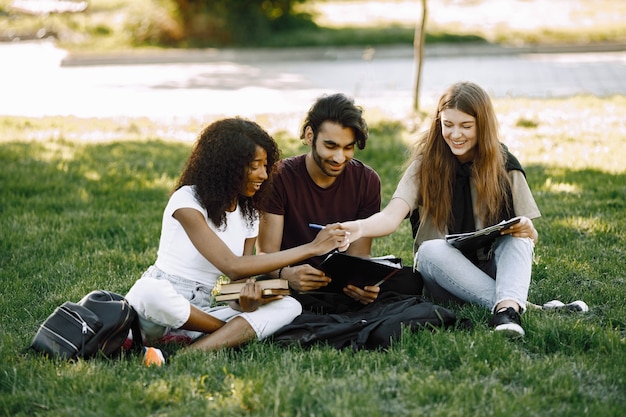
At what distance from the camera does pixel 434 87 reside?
12.7 m

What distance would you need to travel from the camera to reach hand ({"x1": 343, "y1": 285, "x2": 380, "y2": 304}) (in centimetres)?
453

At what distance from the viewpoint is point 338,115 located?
4.55m

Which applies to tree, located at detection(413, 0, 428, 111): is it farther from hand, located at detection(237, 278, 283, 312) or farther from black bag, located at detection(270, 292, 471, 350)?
hand, located at detection(237, 278, 283, 312)

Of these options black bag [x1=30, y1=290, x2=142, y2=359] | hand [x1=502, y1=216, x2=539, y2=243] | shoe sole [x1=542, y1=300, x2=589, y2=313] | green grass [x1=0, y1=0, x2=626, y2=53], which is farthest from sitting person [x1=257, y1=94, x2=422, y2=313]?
green grass [x1=0, y1=0, x2=626, y2=53]

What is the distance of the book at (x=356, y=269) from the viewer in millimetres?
4254

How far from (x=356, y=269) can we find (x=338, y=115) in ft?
2.78

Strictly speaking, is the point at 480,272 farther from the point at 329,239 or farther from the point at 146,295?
the point at 146,295

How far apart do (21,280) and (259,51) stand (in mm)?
12345

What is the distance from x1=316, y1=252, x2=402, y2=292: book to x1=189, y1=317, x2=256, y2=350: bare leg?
Result: 1.74 feet

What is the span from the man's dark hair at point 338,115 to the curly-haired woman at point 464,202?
18.4 inches

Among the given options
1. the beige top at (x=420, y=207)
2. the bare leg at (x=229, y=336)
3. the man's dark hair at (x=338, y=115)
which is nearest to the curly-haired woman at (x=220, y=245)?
the bare leg at (x=229, y=336)

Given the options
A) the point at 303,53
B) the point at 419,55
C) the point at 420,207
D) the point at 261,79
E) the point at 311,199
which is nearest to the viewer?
the point at 311,199

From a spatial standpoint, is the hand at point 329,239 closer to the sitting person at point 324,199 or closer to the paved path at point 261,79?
the sitting person at point 324,199

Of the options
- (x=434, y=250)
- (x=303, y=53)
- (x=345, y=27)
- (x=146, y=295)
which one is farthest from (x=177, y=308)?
(x=345, y=27)
